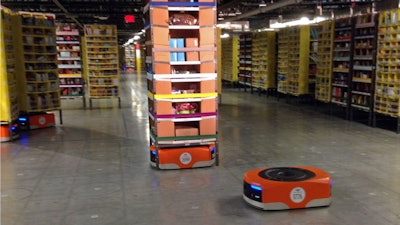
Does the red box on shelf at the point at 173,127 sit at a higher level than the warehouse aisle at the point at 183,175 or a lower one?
higher

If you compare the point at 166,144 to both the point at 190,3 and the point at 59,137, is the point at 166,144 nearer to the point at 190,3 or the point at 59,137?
the point at 190,3

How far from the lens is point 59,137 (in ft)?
30.9

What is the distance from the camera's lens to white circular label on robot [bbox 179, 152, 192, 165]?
6.62 m

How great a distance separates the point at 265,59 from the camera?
17.0m

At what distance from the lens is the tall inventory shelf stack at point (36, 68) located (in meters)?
9.98

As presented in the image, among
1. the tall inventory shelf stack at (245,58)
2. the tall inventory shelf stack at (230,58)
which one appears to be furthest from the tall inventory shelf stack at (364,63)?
the tall inventory shelf stack at (230,58)

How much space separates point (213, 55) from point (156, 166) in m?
2.20

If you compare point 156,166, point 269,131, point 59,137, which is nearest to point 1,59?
point 59,137

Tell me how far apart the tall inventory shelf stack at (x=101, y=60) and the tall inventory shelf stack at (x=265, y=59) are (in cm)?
676

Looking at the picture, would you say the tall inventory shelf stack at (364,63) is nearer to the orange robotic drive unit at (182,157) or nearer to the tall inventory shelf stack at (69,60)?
the orange robotic drive unit at (182,157)

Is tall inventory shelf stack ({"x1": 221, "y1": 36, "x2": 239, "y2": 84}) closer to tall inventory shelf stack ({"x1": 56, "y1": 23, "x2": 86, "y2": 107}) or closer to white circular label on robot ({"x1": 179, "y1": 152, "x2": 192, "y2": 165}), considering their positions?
tall inventory shelf stack ({"x1": 56, "y1": 23, "x2": 86, "y2": 107})

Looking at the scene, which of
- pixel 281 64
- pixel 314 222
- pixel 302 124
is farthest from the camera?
pixel 281 64

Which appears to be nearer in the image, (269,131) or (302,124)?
(269,131)

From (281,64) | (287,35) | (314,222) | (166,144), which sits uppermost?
(287,35)
